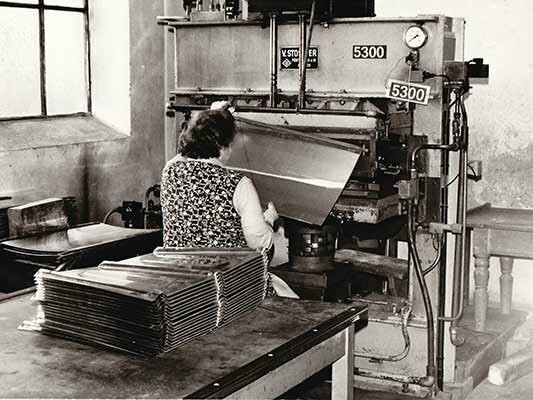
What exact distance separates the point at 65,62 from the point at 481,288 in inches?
111

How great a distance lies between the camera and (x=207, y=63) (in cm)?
462

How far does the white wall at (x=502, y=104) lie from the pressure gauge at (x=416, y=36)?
1709 mm

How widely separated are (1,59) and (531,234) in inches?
123

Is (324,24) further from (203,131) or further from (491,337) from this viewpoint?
(491,337)

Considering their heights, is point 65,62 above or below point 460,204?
above

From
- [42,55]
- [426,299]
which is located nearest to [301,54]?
[426,299]

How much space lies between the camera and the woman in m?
3.52

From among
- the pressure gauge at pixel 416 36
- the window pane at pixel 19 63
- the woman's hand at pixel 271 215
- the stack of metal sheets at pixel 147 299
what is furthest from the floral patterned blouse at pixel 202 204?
the window pane at pixel 19 63

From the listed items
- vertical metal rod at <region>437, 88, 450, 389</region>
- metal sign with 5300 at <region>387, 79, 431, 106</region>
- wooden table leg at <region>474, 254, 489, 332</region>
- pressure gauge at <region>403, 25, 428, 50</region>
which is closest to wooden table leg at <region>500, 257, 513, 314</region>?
wooden table leg at <region>474, 254, 489, 332</region>

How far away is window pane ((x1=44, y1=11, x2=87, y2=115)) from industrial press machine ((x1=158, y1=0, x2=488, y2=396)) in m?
0.95

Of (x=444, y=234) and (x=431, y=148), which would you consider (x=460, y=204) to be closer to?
(x=444, y=234)

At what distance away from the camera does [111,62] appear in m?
5.29

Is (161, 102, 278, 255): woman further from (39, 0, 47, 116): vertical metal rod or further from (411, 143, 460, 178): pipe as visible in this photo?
(39, 0, 47, 116): vertical metal rod

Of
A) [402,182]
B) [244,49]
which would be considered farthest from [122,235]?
[402,182]
